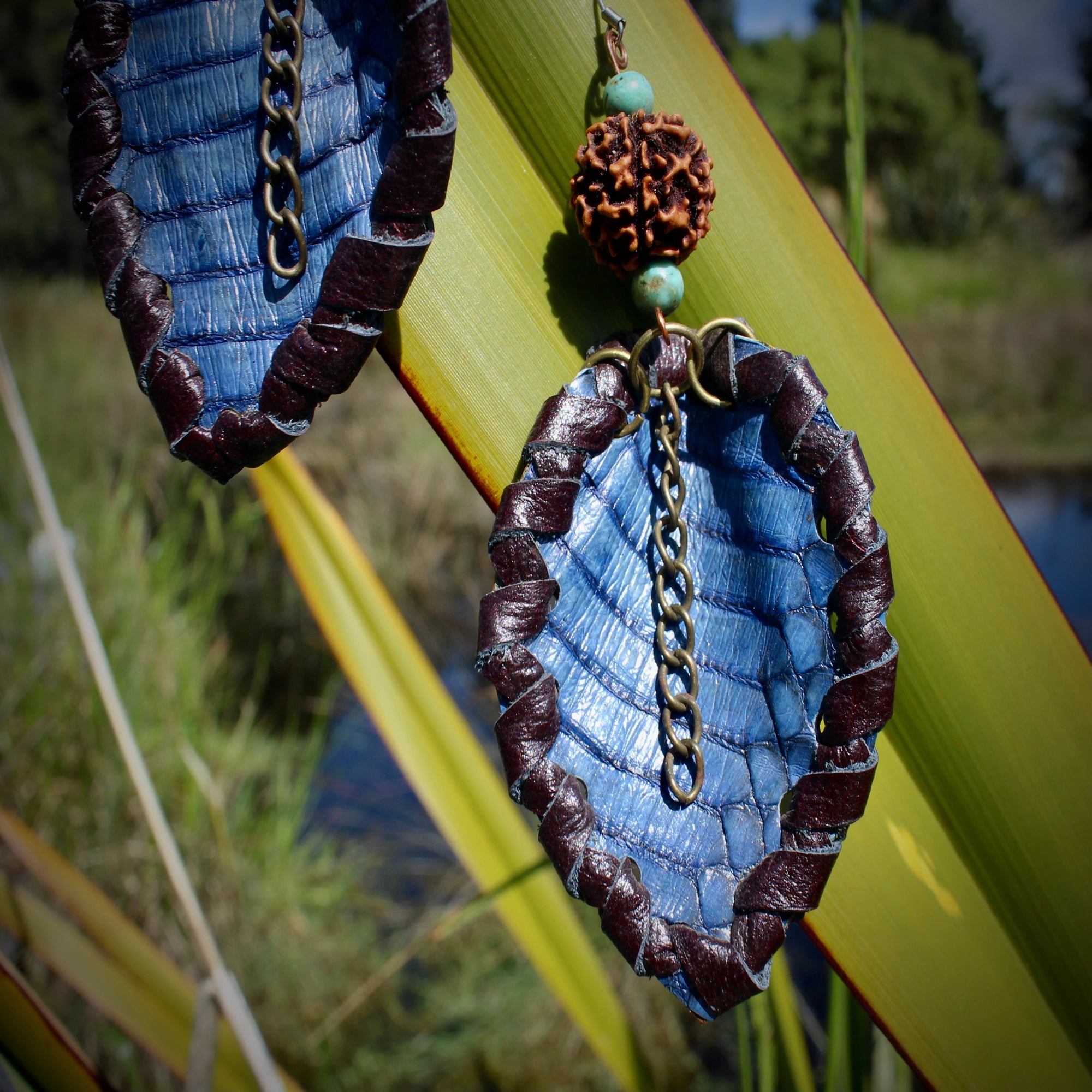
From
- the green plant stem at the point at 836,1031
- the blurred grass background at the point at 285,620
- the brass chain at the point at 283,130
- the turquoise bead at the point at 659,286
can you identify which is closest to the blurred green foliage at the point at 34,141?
the blurred grass background at the point at 285,620

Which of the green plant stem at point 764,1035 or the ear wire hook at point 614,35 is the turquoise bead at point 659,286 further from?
the green plant stem at point 764,1035

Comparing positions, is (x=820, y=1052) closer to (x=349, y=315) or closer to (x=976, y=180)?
(x=349, y=315)

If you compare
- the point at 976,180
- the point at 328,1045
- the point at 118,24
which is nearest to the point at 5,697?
the point at 328,1045

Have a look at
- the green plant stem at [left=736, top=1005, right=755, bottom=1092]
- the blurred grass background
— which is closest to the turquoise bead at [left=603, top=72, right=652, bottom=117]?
the green plant stem at [left=736, top=1005, right=755, bottom=1092]

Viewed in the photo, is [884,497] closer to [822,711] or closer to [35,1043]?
[822,711]

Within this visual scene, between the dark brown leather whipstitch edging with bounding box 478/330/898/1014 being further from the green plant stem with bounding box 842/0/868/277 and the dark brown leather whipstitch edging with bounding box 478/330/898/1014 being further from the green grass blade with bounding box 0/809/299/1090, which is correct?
the green grass blade with bounding box 0/809/299/1090

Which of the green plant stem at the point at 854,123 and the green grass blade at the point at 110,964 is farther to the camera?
the green grass blade at the point at 110,964
